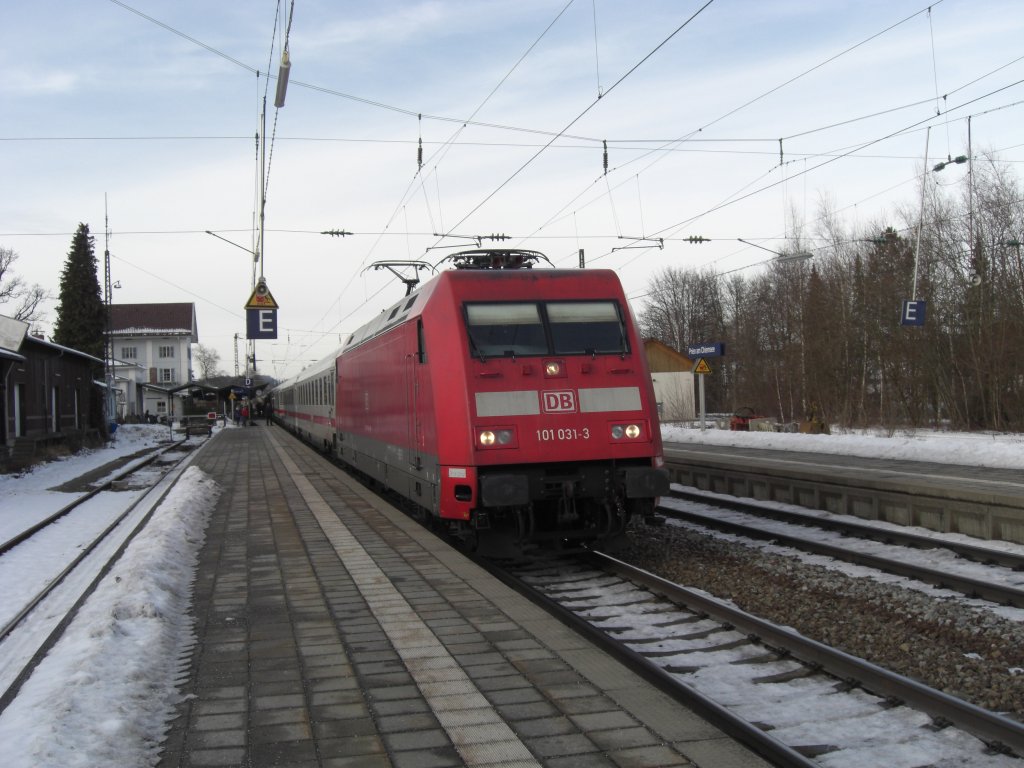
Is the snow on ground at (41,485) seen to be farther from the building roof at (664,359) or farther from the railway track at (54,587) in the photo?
the building roof at (664,359)

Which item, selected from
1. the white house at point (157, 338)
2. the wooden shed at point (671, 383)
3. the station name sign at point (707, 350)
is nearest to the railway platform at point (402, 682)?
the station name sign at point (707, 350)

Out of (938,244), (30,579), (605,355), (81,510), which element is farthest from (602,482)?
(938,244)

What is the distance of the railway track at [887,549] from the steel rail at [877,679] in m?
2.51

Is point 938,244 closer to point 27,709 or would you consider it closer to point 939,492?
point 939,492

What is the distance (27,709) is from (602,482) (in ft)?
16.8

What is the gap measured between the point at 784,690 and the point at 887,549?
17.5 feet

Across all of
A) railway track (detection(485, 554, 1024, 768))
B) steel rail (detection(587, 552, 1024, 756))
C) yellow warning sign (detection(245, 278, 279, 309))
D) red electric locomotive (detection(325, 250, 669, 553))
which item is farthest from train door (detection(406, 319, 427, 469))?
yellow warning sign (detection(245, 278, 279, 309))

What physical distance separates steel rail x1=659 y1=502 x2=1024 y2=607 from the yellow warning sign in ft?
31.4

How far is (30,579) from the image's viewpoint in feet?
30.8

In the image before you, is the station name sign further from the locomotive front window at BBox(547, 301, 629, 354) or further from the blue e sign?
the locomotive front window at BBox(547, 301, 629, 354)

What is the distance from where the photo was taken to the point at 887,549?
9.62 m

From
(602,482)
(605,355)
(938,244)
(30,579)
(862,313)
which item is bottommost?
(30,579)

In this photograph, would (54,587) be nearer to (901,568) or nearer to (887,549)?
(901,568)

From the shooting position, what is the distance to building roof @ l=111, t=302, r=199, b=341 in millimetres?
89625
